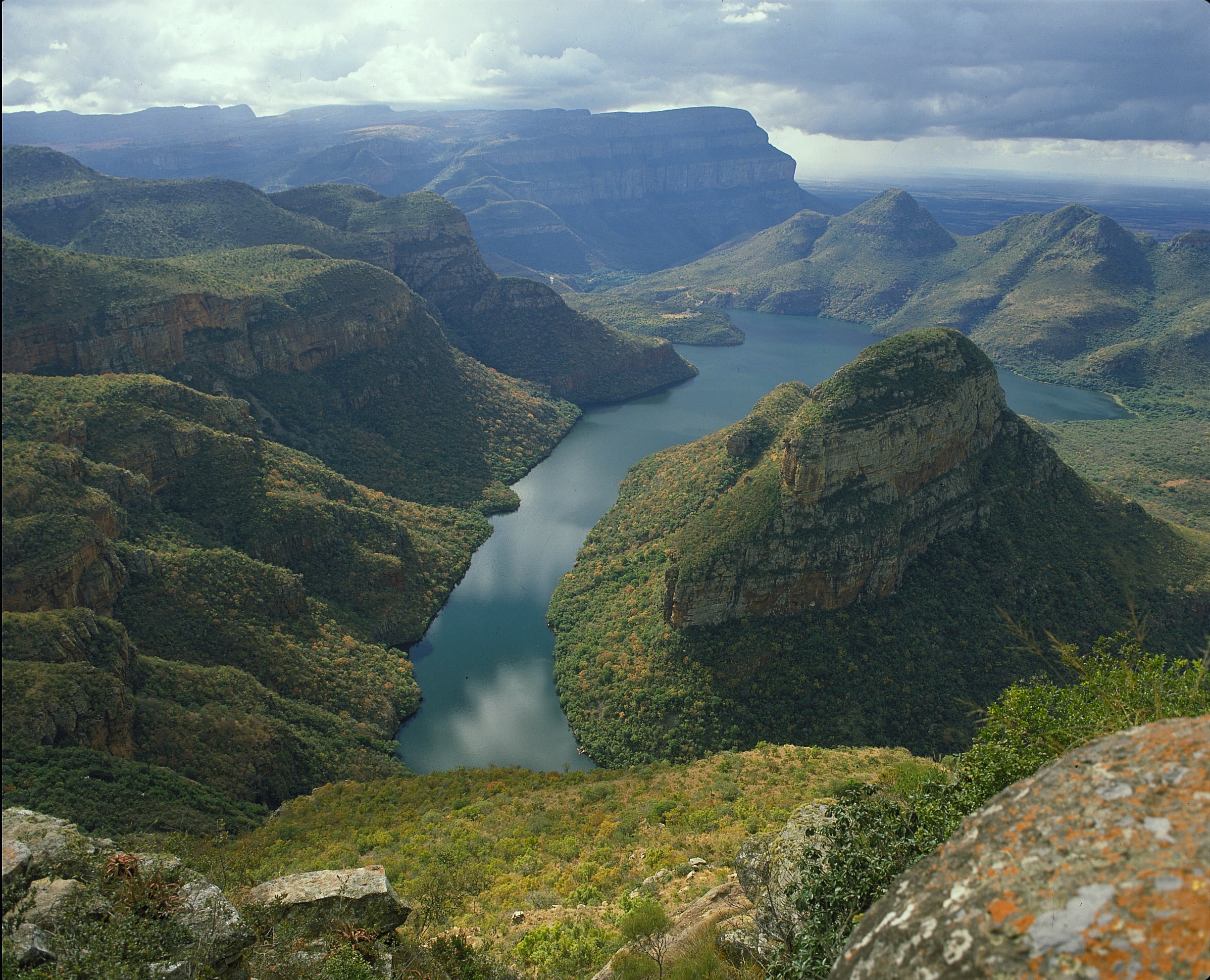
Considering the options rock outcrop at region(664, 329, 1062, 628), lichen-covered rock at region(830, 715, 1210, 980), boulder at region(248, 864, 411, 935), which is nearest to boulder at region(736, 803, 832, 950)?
lichen-covered rock at region(830, 715, 1210, 980)

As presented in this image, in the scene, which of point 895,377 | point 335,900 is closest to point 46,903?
point 335,900

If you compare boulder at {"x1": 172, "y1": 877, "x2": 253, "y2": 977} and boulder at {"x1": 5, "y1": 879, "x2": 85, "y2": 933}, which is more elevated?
boulder at {"x1": 5, "y1": 879, "x2": 85, "y2": 933}

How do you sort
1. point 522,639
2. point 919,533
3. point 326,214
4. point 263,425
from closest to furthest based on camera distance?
point 919,533 → point 522,639 → point 263,425 → point 326,214

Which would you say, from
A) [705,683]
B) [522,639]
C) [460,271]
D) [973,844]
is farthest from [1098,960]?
[460,271]

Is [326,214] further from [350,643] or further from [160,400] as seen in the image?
[350,643]

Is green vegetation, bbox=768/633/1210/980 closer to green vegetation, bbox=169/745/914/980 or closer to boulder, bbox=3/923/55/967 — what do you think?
green vegetation, bbox=169/745/914/980
